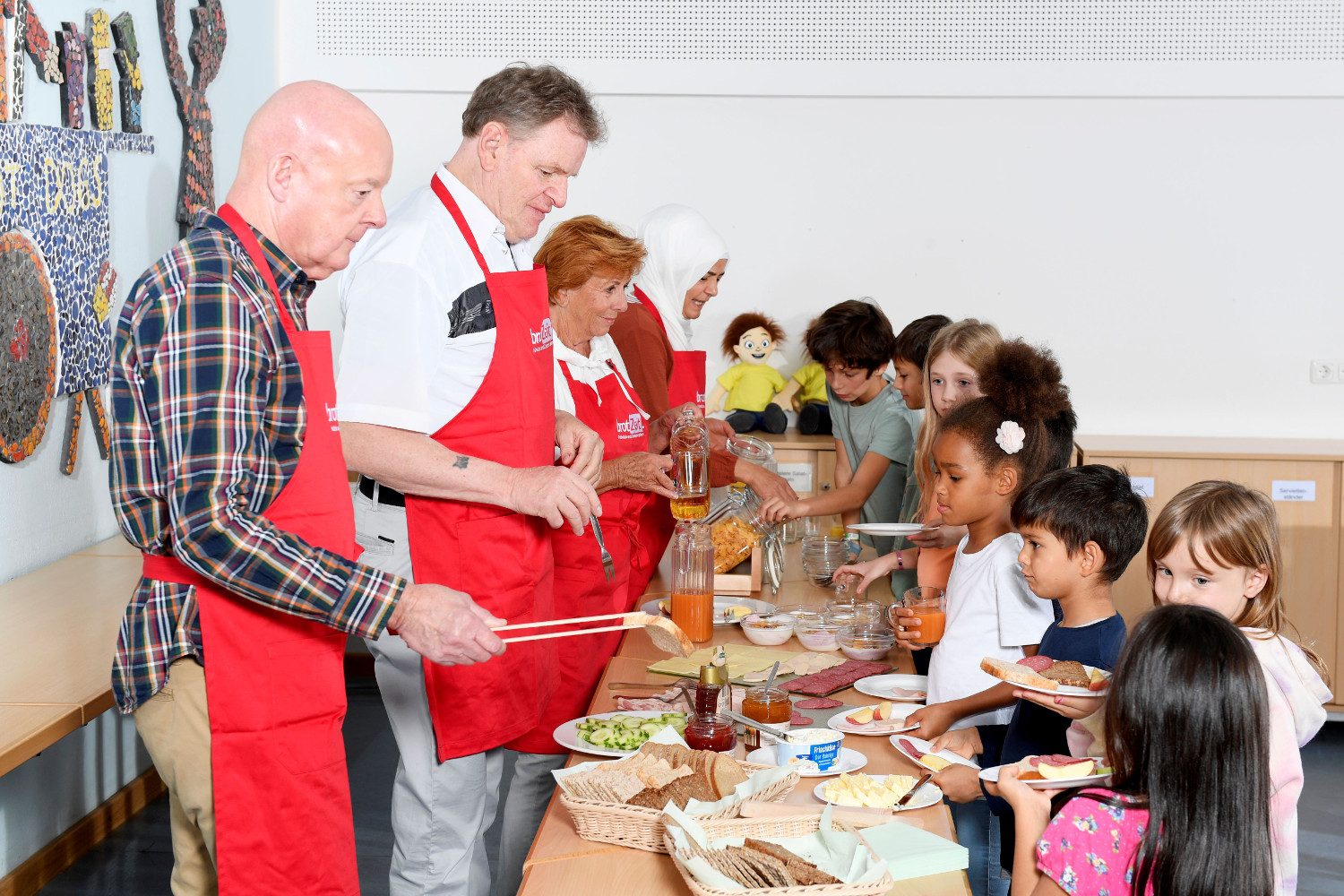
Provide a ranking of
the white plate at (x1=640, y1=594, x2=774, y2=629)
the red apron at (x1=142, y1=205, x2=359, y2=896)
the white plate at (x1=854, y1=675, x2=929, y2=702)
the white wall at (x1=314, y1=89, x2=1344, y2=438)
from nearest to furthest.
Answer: the red apron at (x1=142, y1=205, x2=359, y2=896)
the white plate at (x1=854, y1=675, x2=929, y2=702)
the white plate at (x1=640, y1=594, x2=774, y2=629)
the white wall at (x1=314, y1=89, x2=1344, y2=438)

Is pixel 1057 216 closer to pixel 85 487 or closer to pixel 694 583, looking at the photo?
pixel 694 583

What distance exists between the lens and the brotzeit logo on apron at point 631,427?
2.84 meters

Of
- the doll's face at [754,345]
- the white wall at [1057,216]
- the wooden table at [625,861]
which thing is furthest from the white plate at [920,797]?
the white wall at [1057,216]

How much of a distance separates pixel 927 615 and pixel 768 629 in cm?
38

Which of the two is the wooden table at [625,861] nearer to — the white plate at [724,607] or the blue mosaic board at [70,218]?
the white plate at [724,607]

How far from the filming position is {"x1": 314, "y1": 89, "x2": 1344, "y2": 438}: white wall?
477 centimetres

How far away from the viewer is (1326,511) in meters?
4.34

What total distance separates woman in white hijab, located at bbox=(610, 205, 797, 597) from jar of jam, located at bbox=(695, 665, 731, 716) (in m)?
1.10

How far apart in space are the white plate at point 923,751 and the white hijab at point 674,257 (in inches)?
75.0

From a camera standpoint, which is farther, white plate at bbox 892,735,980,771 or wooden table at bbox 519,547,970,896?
white plate at bbox 892,735,980,771

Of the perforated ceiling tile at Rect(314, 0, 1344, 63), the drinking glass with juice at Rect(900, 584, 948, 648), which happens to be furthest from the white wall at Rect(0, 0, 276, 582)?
the drinking glass with juice at Rect(900, 584, 948, 648)

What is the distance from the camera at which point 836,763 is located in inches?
69.0

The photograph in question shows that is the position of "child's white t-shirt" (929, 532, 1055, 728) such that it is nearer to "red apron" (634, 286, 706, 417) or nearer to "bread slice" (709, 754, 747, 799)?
"bread slice" (709, 754, 747, 799)

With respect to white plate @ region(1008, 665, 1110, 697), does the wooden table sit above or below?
below
